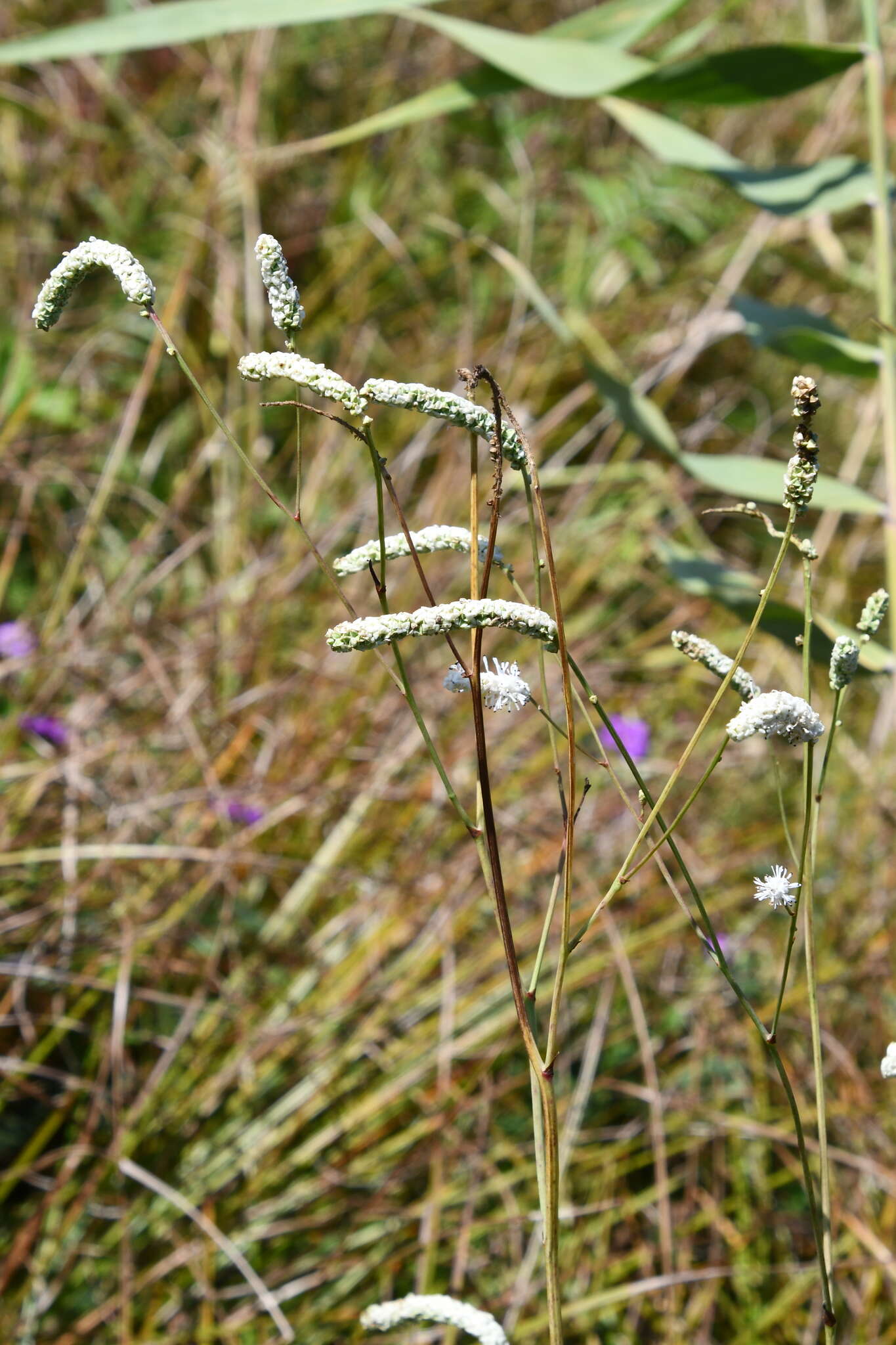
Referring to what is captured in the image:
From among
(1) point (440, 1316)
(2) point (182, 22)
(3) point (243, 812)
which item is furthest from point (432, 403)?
(3) point (243, 812)

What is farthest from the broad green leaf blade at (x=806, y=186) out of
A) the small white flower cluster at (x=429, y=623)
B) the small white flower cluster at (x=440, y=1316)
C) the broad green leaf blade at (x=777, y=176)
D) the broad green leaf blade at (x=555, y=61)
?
the small white flower cluster at (x=440, y=1316)

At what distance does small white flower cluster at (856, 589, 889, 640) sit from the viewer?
0.43 m

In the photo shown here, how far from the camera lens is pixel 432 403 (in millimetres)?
376

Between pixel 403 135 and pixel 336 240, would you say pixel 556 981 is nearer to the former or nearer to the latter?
pixel 336 240

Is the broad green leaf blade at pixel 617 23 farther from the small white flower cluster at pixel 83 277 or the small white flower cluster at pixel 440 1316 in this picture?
the small white flower cluster at pixel 440 1316

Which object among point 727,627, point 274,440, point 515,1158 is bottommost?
point 515,1158

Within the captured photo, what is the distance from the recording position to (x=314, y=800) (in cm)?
144

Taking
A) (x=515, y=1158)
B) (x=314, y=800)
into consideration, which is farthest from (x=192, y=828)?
(x=515, y=1158)

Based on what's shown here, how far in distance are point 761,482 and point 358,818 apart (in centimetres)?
72

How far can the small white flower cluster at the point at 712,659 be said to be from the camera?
1.52 ft

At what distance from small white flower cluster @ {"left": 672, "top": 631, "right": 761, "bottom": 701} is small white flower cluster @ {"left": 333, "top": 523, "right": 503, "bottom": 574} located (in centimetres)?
8

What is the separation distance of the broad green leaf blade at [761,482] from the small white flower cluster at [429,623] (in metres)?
0.55

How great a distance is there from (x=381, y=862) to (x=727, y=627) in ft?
2.79

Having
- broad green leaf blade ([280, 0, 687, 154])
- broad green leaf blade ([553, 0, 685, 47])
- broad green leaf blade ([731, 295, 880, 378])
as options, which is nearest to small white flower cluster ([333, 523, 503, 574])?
broad green leaf blade ([731, 295, 880, 378])
